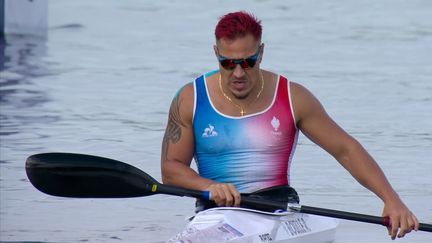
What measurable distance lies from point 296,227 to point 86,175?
114cm

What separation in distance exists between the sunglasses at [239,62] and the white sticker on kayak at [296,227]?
32.8 inches

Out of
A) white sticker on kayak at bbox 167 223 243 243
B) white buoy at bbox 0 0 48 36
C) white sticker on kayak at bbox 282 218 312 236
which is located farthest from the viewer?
white buoy at bbox 0 0 48 36

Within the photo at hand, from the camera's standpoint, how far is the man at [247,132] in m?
7.20

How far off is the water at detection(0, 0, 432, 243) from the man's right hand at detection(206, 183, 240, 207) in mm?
2341

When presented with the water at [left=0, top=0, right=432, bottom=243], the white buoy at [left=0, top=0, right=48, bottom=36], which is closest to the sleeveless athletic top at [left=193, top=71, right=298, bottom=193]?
the water at [left=0, top=0, right=432, bottom=243]

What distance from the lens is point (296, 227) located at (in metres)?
7.13

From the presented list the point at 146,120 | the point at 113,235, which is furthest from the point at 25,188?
the point at 146,120

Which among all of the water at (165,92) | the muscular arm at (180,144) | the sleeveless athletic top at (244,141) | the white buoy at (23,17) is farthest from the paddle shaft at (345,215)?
the white buoy at (23,17)

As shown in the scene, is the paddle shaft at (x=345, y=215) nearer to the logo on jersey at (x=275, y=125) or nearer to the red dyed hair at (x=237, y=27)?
the logo on jersey at (x=275, y=125)

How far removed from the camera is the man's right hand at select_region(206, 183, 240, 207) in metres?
6.66

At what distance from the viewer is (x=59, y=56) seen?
18.3 m

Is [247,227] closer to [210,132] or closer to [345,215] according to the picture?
[345,215]

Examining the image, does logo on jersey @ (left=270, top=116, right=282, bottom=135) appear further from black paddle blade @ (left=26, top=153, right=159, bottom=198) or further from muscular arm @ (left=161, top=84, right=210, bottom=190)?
black paddle blade @ (left=26, top=153, right=159, bottom=198)

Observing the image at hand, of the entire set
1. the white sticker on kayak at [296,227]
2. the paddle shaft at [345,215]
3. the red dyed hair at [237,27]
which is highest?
the red dyed hair at [237,27]
